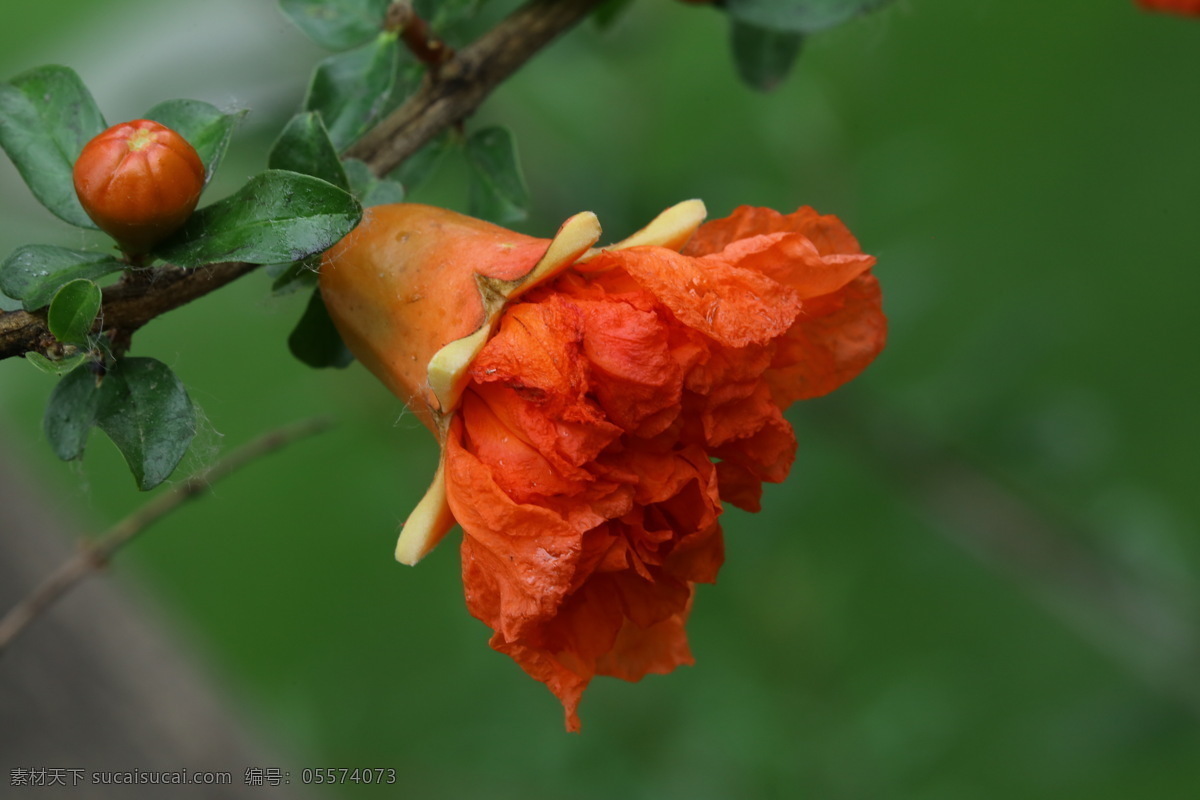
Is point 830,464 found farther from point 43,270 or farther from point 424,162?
point 43,270

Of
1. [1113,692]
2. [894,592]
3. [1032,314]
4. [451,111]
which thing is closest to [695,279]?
[451,111]

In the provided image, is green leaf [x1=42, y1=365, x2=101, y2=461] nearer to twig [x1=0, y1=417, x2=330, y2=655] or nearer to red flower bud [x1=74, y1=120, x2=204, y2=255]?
red flower bud [x1=74, y1=120, x2=204, y2=255]

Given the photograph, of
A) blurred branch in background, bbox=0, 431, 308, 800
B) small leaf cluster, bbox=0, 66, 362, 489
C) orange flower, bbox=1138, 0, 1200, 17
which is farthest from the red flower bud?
blurred branch in background, bbox=0, 431, 308, 800

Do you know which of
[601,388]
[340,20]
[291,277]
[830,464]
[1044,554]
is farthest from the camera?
[830,464]

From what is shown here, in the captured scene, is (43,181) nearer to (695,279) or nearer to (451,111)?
(451,111)

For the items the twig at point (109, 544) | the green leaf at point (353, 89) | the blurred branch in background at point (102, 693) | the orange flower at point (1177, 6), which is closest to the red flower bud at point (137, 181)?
the green leaf at point (353, 89)

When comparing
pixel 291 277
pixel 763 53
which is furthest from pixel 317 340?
pixel 763 53
